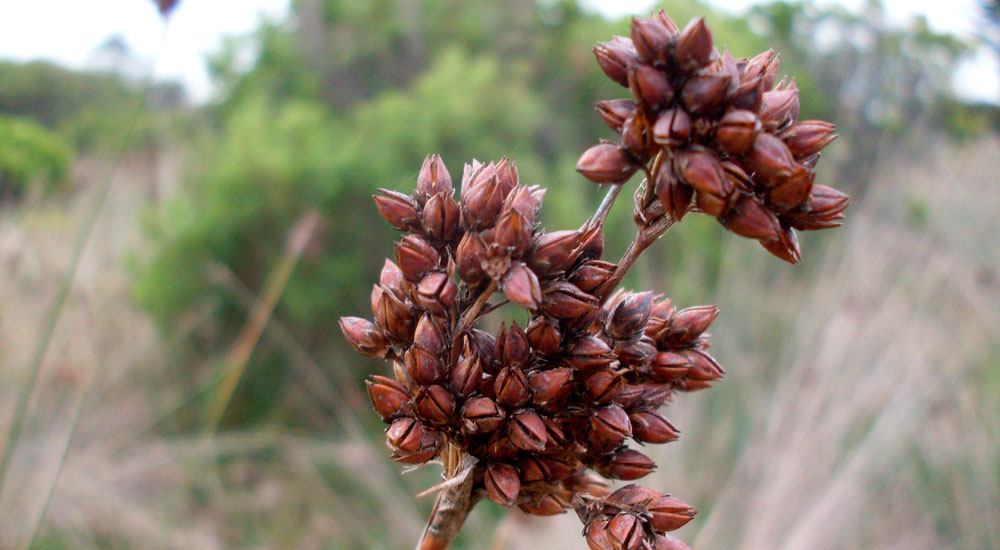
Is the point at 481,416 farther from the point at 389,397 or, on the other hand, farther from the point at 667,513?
the point at 667,513

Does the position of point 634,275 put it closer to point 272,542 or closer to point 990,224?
point 990,224

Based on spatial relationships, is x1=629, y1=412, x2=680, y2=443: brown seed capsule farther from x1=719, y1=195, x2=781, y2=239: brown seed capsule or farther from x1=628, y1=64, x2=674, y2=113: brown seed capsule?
x1=628, y1=64, x2=674, y2=113: brown seed capsule

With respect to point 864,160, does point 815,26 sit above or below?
above

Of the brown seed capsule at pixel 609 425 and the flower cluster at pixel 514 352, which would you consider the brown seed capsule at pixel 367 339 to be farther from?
the brown seed capsule at pixel 609 425

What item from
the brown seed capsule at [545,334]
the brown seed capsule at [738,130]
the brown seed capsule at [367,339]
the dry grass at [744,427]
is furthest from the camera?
the dry grass at [744,427]

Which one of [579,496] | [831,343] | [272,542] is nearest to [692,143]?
[579,496]

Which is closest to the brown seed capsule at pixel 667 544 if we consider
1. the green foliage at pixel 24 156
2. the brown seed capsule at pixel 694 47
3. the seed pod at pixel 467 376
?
the seed pod at pixel 467 376
